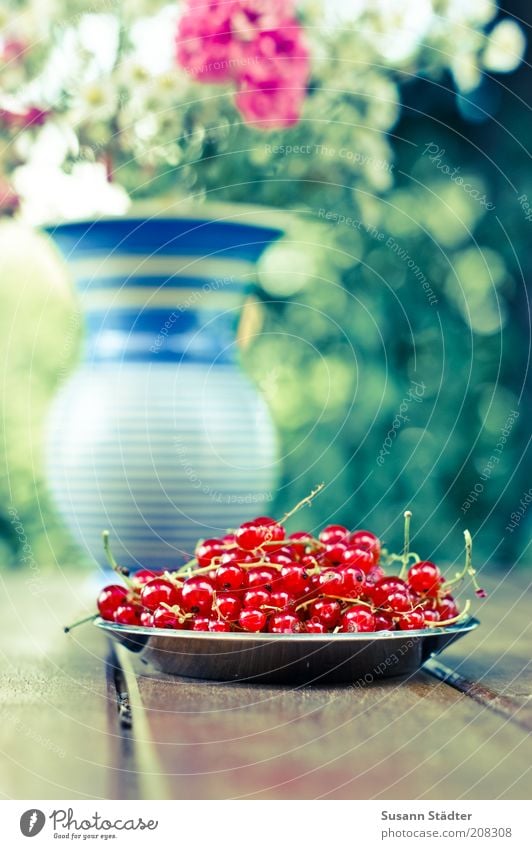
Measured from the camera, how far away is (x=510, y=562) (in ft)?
5.68

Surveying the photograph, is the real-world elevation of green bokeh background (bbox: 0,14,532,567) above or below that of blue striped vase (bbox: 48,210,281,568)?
above

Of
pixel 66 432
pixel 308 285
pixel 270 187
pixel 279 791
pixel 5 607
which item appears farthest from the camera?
pixel 308 285

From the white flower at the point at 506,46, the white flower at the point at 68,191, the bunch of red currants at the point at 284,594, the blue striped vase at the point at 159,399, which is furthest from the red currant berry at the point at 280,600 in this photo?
the white flower at the point at 506,46

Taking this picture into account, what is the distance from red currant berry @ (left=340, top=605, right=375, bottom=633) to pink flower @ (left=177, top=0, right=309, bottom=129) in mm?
780

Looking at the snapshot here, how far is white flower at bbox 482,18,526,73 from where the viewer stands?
66.1 inches

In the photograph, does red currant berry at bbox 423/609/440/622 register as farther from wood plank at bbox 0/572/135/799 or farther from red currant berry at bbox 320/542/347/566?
wood plank at bbox 0/572/135/799

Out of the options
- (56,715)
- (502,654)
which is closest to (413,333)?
(502,654)

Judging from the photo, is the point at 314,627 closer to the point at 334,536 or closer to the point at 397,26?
the point at 334,536

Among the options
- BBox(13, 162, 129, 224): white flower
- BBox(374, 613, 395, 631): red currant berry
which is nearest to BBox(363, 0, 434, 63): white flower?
BBox(13, 162, 129, 224): white flower

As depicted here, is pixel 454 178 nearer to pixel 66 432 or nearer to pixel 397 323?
pixel 397 323

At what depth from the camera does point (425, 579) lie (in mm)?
699

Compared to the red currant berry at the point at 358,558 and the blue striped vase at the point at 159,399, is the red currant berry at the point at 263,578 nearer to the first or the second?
the red currant berry at the point at 358,558
